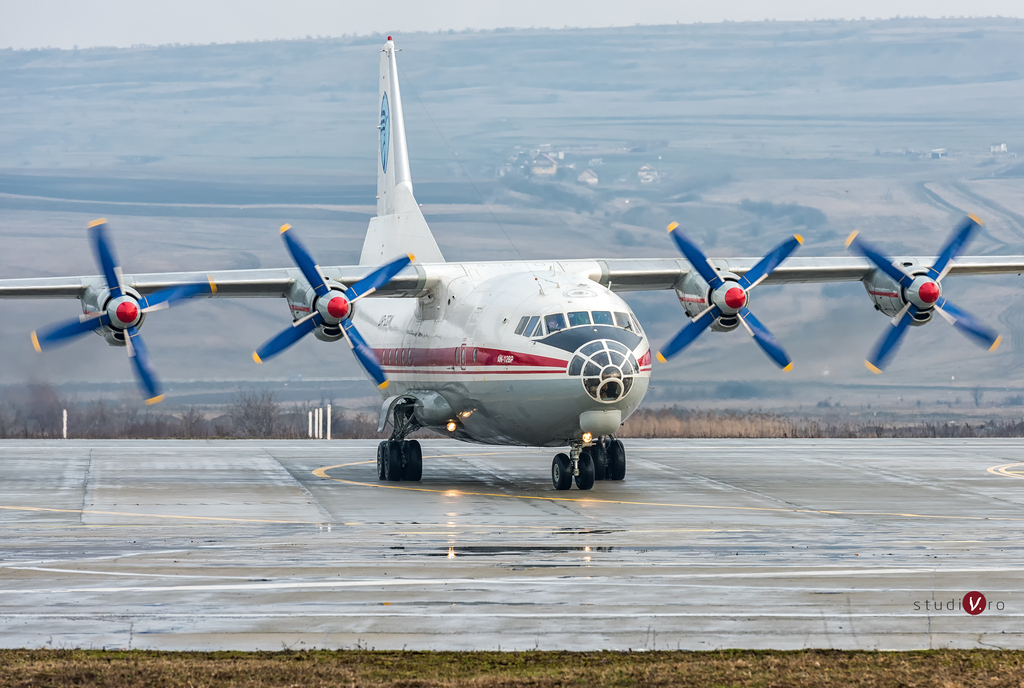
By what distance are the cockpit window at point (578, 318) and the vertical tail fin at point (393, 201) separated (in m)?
9.19

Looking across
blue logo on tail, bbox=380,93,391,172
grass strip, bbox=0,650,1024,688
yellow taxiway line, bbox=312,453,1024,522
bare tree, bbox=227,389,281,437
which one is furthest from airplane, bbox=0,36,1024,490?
bare tree, bbox=227,389,281,437

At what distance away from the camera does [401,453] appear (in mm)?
30562

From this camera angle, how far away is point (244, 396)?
7844 centimetres

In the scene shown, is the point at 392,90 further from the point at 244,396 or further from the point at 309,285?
the point at 244,396

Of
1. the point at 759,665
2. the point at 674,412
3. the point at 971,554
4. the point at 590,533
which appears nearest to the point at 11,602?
the point at 759,665

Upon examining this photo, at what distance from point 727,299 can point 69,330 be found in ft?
49.1

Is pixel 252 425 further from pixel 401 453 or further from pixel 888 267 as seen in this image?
pixel 888 267

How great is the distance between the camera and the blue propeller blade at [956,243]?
30297mm

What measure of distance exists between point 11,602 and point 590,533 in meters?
9.34

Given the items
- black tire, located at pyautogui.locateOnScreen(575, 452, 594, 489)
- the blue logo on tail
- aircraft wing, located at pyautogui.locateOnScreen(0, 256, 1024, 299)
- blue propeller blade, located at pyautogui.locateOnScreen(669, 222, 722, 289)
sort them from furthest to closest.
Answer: the blue logo on tail, blue propeller blade, located at pyautogui.locateOnScreen(669, 222, 722, 289), aircraft wing, located at pyautogui.locateOnScreen(0, 256, 1024, 299), black tire, located at pyautogui.locateOnScreen(575, 452, 594, 489)

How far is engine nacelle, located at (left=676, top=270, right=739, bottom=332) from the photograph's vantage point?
3006 cm

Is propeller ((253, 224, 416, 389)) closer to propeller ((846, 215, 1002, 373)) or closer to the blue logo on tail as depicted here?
propeller ((846, 215, 1002, 373))

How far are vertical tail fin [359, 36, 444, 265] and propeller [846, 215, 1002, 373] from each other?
1197cm

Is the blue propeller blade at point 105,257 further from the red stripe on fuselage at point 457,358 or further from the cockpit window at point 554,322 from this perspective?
the cockpit window at point 554,322
